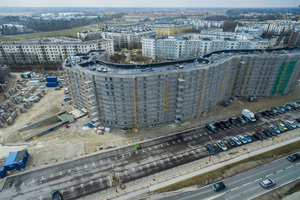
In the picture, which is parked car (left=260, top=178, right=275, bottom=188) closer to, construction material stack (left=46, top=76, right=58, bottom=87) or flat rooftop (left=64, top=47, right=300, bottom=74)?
flat rooftop (left=64, top=47, right=300, bottom=74)

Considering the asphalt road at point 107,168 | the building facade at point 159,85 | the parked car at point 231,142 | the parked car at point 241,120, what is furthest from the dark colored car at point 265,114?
the parked car at point 231,142

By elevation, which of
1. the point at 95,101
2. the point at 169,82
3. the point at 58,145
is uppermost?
the point at 169,82

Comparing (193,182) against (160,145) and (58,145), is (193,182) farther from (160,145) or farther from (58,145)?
(58,145)

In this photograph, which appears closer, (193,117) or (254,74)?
(193,117)

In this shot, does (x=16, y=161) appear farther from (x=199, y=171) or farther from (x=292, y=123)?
(x=292, y=123)

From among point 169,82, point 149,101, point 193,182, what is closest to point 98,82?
point 149,101

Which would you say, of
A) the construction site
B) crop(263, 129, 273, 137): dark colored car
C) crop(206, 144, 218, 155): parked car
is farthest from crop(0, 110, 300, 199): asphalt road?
crop(263, 129, 273, 137): dark colored car

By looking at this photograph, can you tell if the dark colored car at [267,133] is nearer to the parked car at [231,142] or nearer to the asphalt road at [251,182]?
the asphalt road at [251,182]
